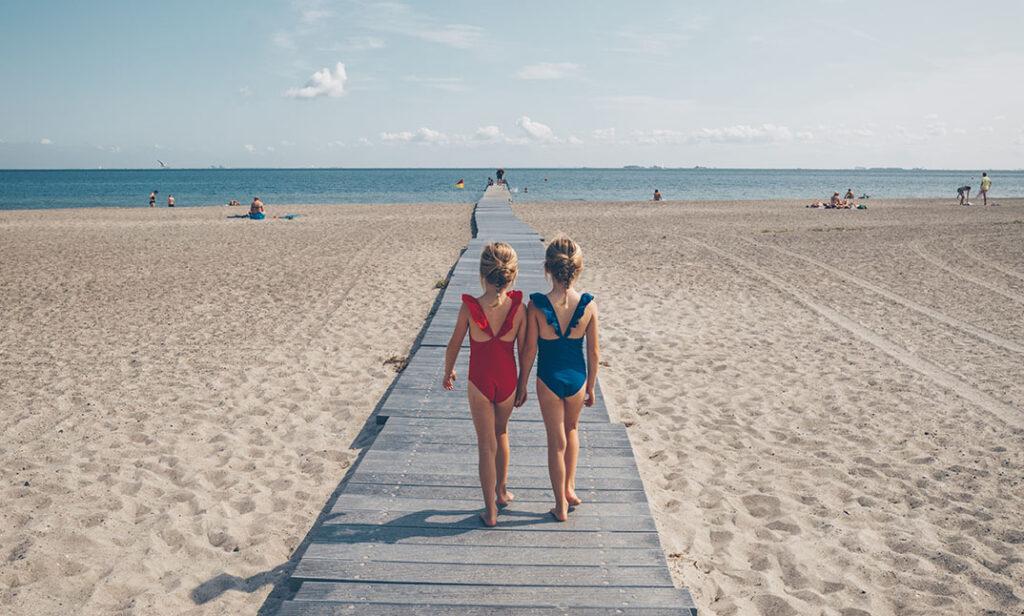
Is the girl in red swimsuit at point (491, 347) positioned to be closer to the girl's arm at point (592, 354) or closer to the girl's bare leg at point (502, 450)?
the girl's bare leg at point (502, 450)

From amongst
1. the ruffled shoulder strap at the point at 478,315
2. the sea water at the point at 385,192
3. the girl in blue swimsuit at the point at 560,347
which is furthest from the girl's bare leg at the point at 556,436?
the sea water at the point at 385,192

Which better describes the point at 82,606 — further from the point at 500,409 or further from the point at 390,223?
the point at 390,223

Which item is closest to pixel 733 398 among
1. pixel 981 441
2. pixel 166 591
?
pixel 981 441

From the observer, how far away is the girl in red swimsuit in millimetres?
A: 3645

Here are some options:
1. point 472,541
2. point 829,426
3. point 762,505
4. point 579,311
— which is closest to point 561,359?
point 579,311

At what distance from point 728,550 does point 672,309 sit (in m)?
7.08

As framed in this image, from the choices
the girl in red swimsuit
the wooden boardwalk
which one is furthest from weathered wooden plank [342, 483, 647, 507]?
the girl in red swimsuit

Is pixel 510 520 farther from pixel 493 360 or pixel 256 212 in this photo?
pixel 256 212

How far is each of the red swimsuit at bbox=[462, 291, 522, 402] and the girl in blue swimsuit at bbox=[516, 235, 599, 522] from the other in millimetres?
98

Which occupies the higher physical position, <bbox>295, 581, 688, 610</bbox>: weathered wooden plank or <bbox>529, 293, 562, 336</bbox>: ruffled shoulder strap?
<bbox>529, 293, 562, 336</bbox>: ruffled shoulder strap

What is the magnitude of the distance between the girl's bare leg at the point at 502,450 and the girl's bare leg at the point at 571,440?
341 mm

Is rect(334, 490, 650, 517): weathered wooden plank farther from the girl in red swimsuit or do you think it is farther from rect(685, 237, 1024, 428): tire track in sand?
rect(685, 237, 1024, 428): tire track in sand

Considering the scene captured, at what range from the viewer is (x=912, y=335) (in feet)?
31.1

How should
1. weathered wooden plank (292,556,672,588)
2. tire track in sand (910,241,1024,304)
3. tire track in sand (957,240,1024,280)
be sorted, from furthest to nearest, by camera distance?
tire track in sand (957,240,1024,280), tire track in sand (910,241,1024,304), weathered wooden plank (292,556,672,588)
